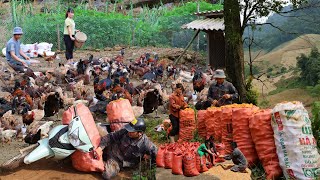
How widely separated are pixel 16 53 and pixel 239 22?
242 inches

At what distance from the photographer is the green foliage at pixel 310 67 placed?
15781mm

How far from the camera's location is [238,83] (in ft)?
39.1

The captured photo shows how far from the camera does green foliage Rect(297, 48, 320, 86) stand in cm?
1578

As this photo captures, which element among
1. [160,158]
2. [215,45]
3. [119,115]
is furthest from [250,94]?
[215,45]

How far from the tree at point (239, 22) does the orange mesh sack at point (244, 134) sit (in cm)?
391

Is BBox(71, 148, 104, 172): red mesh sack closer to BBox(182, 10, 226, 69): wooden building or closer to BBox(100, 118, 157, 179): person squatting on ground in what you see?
BBox(100, 118, 157, 179): person squatting on ground

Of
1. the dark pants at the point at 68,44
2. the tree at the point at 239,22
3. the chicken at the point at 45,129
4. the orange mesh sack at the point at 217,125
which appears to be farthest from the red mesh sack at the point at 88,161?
the dark pants at the point at 68,44

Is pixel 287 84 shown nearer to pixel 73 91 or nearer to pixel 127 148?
pixel 73 91

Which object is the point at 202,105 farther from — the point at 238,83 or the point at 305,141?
the point at 305,141

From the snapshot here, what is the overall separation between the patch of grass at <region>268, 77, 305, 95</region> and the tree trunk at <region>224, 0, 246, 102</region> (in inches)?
227

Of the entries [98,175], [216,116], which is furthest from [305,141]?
[98,175]

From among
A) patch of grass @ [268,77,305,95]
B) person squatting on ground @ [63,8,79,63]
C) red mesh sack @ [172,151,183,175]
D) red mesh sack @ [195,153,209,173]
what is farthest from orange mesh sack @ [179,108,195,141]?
patch of grass @ [268,77,305,95]

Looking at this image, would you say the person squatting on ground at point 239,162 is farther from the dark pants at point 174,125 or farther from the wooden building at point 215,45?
the wooden building at point 215,45

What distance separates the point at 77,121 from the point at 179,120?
217cm
